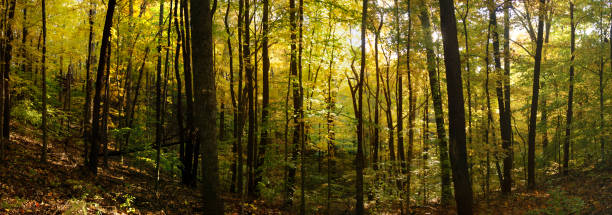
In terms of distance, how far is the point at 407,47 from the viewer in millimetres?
12680

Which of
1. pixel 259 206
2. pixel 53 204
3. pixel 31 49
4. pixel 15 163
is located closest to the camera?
pixel 53 204

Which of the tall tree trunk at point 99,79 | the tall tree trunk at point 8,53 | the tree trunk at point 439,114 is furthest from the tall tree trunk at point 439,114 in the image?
the tall tree trunk at point 8,53

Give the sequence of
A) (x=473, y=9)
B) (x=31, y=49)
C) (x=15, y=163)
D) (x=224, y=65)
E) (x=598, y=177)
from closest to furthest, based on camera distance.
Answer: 1. (x=15, y=163)
2. (x=31, y=49)
3. (x=598, y=177)
4. (x=473, y=9)
5. (x=224, y=65)

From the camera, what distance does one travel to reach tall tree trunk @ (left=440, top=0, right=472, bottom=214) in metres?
9.09

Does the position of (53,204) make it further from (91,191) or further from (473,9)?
(473,9)

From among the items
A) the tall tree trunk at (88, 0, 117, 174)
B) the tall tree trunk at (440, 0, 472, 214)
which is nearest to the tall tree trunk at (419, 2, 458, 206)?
the tall tree trunk at (440, 0, 472, 214)

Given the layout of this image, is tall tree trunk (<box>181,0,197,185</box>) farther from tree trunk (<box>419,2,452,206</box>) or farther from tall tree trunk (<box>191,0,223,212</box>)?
tree trunk (<box>419,2,452,206</box>)

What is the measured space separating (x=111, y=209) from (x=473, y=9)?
14.8 m

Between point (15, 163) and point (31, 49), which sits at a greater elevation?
point (31, 49)

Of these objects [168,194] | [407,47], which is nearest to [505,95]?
[407,47]

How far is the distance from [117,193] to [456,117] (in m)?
9.79

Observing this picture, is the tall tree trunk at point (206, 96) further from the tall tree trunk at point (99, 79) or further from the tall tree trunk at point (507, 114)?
the tall tree trunk at point (507, 114)

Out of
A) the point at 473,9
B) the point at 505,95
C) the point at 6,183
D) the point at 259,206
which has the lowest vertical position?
the point at 259,206

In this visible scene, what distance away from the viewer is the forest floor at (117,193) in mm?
7273
